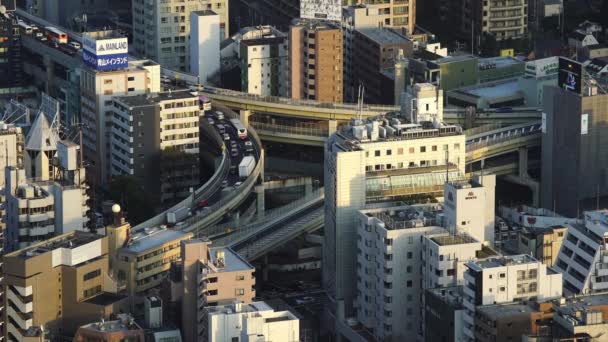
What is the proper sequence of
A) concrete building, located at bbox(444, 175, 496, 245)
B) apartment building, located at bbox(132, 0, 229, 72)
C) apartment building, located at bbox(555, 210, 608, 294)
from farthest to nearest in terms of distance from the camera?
1. apartment building, located at bbox(132, 0, 229, 72)
2. concrete building, located at bbox(444, 175, 496, 245)
3. apartment building, located at bbox(555, 210, 608, 294)

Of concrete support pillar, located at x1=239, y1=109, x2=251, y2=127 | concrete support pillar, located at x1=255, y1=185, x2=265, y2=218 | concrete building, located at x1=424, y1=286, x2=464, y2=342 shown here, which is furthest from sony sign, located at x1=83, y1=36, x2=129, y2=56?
concrete building, located at x1=424, y1=286, x2=464, y2=342

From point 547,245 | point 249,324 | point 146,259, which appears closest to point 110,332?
point 249,324

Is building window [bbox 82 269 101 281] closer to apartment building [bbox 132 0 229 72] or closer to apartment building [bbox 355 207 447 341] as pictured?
apartment building [bbox 355 207 447 341]

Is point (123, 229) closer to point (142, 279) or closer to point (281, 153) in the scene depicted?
point (142, 279)

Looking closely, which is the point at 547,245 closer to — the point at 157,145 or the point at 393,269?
the point at 393,269

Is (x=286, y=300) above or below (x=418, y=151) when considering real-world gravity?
below

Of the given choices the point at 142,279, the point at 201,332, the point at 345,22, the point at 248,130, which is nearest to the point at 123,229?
the point at 142,279

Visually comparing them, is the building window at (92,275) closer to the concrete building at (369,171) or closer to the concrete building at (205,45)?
the concrete building at (369,171)
